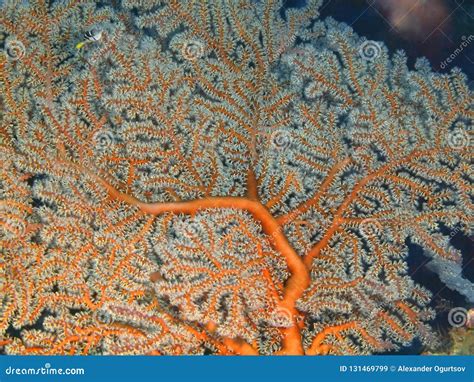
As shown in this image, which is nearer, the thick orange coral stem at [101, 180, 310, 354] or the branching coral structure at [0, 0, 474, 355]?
the branching coral structure at [0, 0, 474, 355]

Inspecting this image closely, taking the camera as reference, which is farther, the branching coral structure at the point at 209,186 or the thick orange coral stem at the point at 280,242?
the thick orange coral stem at the point at 280,242

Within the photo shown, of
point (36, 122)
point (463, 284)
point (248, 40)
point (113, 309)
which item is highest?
point (248, 40)

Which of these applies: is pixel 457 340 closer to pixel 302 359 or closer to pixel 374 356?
pixel 374 356

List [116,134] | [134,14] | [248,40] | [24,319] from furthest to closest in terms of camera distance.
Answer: [134,14], [248,40], [116,134], [24,319]

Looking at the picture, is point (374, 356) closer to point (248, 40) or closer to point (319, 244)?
point (319, 244)

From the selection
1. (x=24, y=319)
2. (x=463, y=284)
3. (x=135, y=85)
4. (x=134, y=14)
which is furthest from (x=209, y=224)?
(x=463, y=284)

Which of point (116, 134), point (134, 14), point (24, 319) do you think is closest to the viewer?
point (24, 319)

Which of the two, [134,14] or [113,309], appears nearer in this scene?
[113,309]

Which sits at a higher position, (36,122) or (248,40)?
(248,40)
